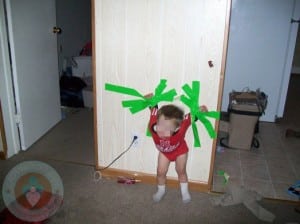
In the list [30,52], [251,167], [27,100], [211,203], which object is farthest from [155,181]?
[30,52]

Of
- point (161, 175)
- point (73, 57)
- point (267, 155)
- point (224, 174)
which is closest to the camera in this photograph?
point (161, 175)

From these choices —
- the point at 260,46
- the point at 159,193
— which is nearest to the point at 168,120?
the point at 159,193

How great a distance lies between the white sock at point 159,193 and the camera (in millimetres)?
2031

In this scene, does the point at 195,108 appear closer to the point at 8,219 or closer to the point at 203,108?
the point at 203,108

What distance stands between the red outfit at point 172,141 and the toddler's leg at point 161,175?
51 mm

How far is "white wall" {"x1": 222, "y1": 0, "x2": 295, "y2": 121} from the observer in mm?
3154

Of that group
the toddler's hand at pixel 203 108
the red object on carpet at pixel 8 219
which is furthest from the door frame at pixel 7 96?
the toddler's hand at pixel 203 108

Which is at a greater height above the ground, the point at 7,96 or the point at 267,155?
the point at 7,96

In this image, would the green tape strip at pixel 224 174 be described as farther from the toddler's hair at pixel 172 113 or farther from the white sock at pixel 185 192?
the toddler's hair at pixel 172 113

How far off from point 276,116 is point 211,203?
1.94 m

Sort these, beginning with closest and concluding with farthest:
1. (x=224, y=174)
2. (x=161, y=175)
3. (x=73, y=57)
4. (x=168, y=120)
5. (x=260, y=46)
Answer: (x=168, y=120) < (x=161, y=175) < (x=224, y=174) < (x=260, y=46) < (x=73, y=57)

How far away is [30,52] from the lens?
2.57m

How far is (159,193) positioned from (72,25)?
3.10 metres

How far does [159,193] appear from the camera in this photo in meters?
2.06
